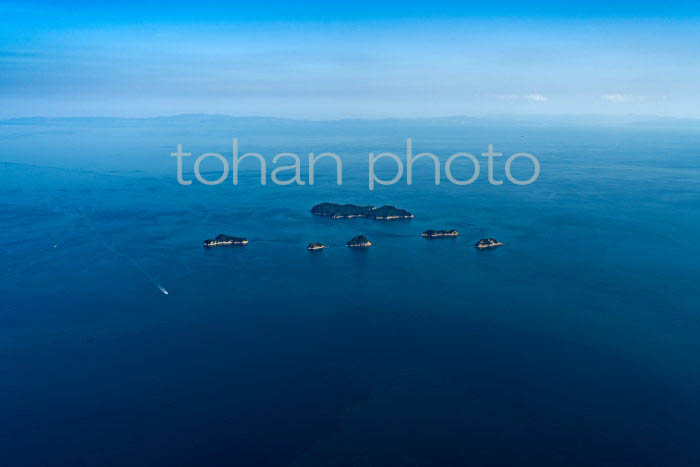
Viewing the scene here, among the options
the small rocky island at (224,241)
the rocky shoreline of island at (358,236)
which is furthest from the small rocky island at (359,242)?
the small rocky island at (224,241)

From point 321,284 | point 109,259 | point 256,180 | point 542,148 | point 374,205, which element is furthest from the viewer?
point 542,148

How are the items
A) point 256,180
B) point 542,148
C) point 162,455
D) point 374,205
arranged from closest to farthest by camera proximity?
point 162,455 → point 374,205 → point 256,180 → point 542,148

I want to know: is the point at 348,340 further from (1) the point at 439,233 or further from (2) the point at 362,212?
(2) the point at 362,212

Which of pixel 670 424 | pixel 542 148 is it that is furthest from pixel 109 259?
pixel 542 148

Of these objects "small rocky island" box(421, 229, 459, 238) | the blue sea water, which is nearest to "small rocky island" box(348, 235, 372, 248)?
the blue sea water

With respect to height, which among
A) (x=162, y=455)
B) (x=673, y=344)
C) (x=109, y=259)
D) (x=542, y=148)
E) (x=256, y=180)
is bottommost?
(x=162, y=455)

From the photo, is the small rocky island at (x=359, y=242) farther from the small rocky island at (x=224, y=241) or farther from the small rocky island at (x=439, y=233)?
the small rocky island at (x=224, y=241)

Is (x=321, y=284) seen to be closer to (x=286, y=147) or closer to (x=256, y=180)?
(x=256, y=180)

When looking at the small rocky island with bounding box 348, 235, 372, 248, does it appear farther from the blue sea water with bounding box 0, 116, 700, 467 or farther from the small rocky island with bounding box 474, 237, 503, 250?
the small rocky island with bounding box 474, 237, 503, 250
